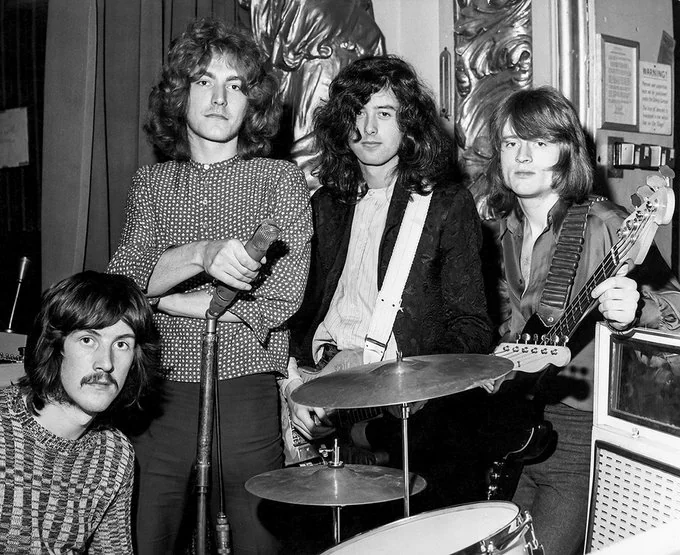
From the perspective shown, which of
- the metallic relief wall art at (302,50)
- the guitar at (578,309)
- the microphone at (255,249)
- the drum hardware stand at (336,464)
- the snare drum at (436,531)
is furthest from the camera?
the metallic relief wall art at (302,50)

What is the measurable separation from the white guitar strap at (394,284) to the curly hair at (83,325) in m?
0.60

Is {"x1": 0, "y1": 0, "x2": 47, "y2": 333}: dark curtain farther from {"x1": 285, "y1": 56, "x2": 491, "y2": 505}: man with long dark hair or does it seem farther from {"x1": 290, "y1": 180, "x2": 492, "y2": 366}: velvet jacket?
{"x1": 290, "y1": 180, "x2": 492, "y2": 366}: velvet jacket

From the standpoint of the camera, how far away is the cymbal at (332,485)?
1.82 meters

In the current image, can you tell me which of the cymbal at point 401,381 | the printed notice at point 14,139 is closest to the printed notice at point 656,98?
the cymbal at point 401,381

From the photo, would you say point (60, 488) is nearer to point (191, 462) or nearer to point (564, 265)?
point (191, 462)

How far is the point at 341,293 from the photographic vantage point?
7.75ft

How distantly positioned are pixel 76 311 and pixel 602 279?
129 cm

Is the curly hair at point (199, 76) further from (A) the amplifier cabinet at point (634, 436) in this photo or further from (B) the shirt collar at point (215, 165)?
(A) the amplifier cabinet at point (634, 436)

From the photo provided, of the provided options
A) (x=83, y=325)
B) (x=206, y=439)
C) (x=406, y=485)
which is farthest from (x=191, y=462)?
(x=406, y=485)

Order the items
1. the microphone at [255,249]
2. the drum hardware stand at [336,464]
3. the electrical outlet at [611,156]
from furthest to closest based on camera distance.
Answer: the electrical outlet at [611,156] → the drum hardware stand at [336,464] → the microphone at [255,249]

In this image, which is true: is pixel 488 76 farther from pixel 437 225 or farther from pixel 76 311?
pixel 76 311

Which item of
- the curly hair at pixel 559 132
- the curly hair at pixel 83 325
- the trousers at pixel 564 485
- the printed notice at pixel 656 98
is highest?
the printed notice at pixel 656 98

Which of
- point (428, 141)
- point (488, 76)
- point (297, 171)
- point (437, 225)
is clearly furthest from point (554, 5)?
point (297, 171)

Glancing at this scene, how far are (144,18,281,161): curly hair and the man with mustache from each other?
1.53 ft
